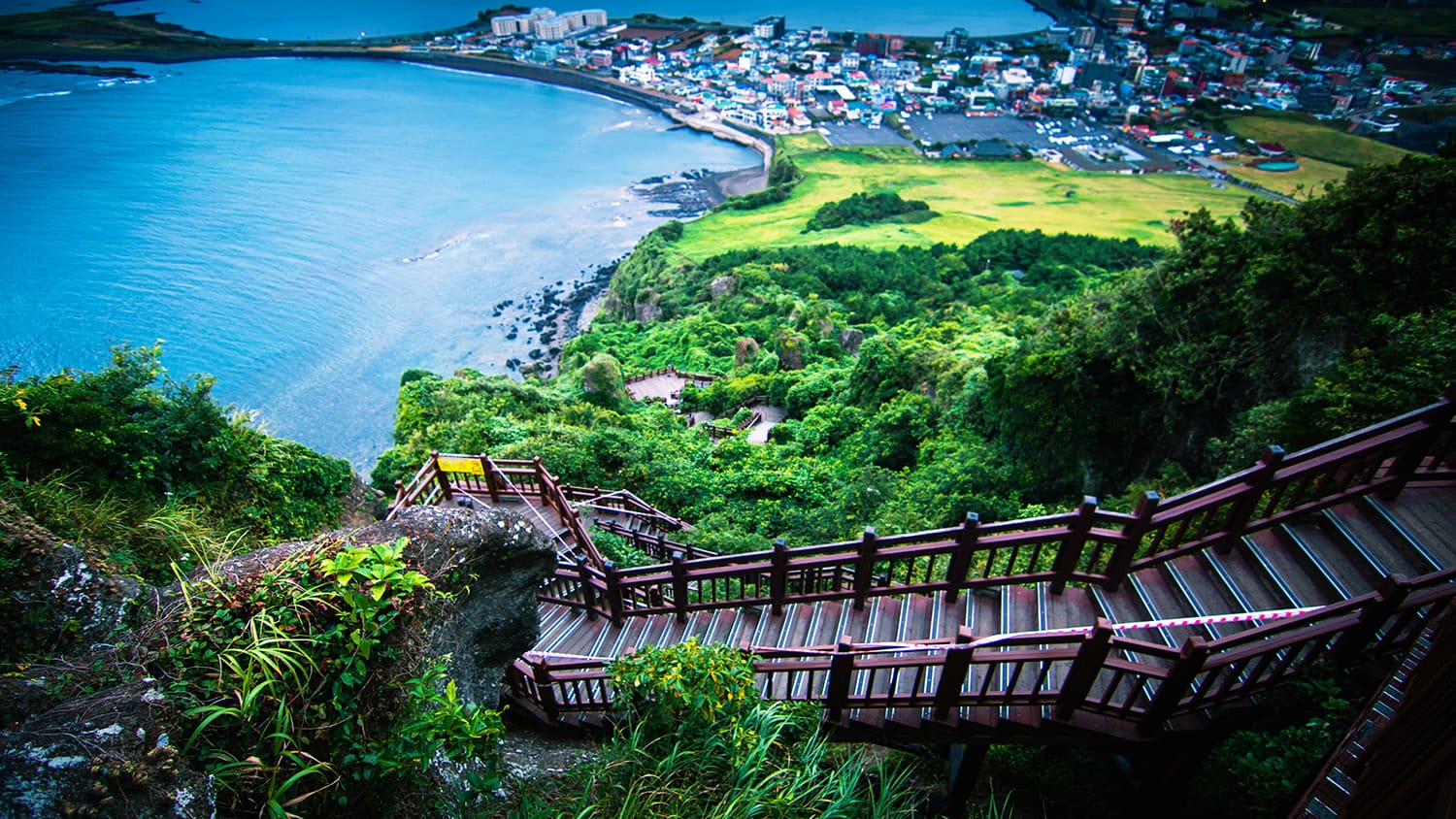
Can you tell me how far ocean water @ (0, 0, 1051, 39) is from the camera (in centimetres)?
10506

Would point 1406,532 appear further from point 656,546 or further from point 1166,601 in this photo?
point 656,546

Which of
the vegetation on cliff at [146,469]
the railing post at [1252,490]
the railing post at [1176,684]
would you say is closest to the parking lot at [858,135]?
the vegetation on cliff at [146,469]

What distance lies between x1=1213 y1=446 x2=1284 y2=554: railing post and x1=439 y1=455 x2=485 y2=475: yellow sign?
948cm

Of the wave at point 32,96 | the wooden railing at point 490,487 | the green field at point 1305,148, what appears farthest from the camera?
the green field at point 1305,148

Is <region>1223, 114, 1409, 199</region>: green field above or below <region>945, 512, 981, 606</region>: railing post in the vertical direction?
below

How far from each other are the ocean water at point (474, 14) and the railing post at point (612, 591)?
109623 millimetres

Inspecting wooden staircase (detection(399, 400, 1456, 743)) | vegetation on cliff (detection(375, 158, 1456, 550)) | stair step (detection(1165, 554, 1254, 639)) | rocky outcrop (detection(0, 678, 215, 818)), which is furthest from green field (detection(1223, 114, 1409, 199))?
rocky outcrop (detection(0, 678, 215, 818))

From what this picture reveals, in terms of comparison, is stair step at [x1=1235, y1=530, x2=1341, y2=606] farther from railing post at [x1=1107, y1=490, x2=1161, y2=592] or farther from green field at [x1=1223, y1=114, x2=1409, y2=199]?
green field at [x1=1223, y1=114, x2=1409, y2=199]

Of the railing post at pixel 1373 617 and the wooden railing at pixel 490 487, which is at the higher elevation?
the railing post at pixel 1373 617

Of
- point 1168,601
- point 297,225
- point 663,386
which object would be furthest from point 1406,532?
point 297,225

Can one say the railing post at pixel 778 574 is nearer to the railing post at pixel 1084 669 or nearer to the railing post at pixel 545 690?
the railing post at pixel 545 690

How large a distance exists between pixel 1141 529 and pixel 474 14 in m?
166

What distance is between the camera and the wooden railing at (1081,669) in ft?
15.4

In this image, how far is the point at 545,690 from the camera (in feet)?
21.4
